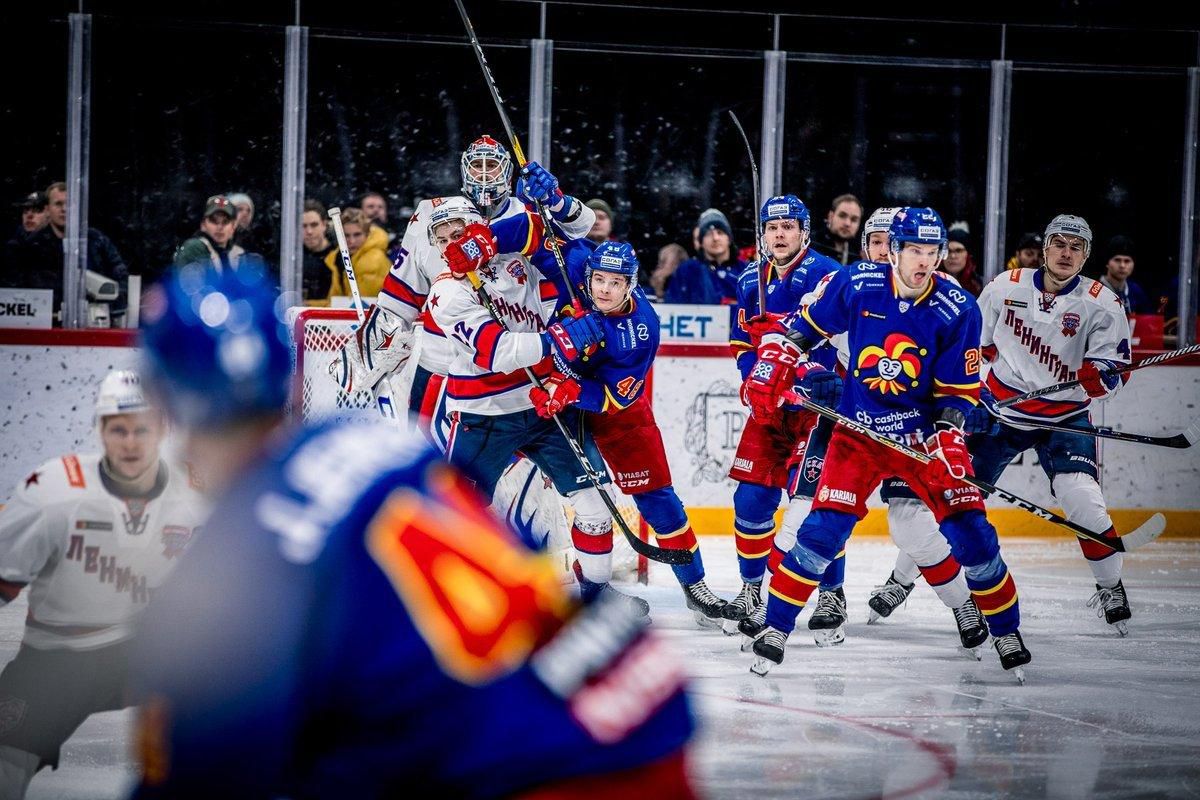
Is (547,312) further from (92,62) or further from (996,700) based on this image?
(92,62)

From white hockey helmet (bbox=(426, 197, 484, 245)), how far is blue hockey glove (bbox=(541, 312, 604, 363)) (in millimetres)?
506

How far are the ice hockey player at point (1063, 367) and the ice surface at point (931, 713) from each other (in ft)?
1.19

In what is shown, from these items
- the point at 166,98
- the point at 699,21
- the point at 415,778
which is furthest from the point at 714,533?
the point at 415,778

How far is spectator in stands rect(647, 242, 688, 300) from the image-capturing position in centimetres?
727

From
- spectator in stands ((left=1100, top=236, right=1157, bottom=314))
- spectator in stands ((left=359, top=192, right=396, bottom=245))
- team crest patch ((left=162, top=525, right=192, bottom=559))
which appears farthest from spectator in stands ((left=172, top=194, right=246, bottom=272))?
spectator in stands ((left=1100, top=236, right=1157, bottom=314))

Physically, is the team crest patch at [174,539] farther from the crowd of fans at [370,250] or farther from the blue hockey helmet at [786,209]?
the crowd of fans at [370,250]

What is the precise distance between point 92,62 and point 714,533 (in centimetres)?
356

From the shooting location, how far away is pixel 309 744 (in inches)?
37.9

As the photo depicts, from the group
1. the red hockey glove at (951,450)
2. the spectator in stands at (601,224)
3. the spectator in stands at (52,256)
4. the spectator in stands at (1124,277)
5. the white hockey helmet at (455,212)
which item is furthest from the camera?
the spectator in stands at (1124,277)

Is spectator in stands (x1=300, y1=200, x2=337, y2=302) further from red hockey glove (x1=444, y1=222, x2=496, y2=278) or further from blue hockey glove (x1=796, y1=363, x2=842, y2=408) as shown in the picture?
blue hockey glove (x1=796, y1=363, x2=842, y2=408)

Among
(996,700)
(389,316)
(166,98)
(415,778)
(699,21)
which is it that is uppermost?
(699,21)

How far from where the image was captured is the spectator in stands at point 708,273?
6.99m

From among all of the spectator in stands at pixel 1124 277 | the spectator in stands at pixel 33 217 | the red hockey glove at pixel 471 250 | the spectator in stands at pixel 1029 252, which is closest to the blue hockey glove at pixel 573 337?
the red hockey glove at pixel 471 250

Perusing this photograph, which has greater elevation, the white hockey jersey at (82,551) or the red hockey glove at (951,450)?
the red hockey glove at (951,450)
